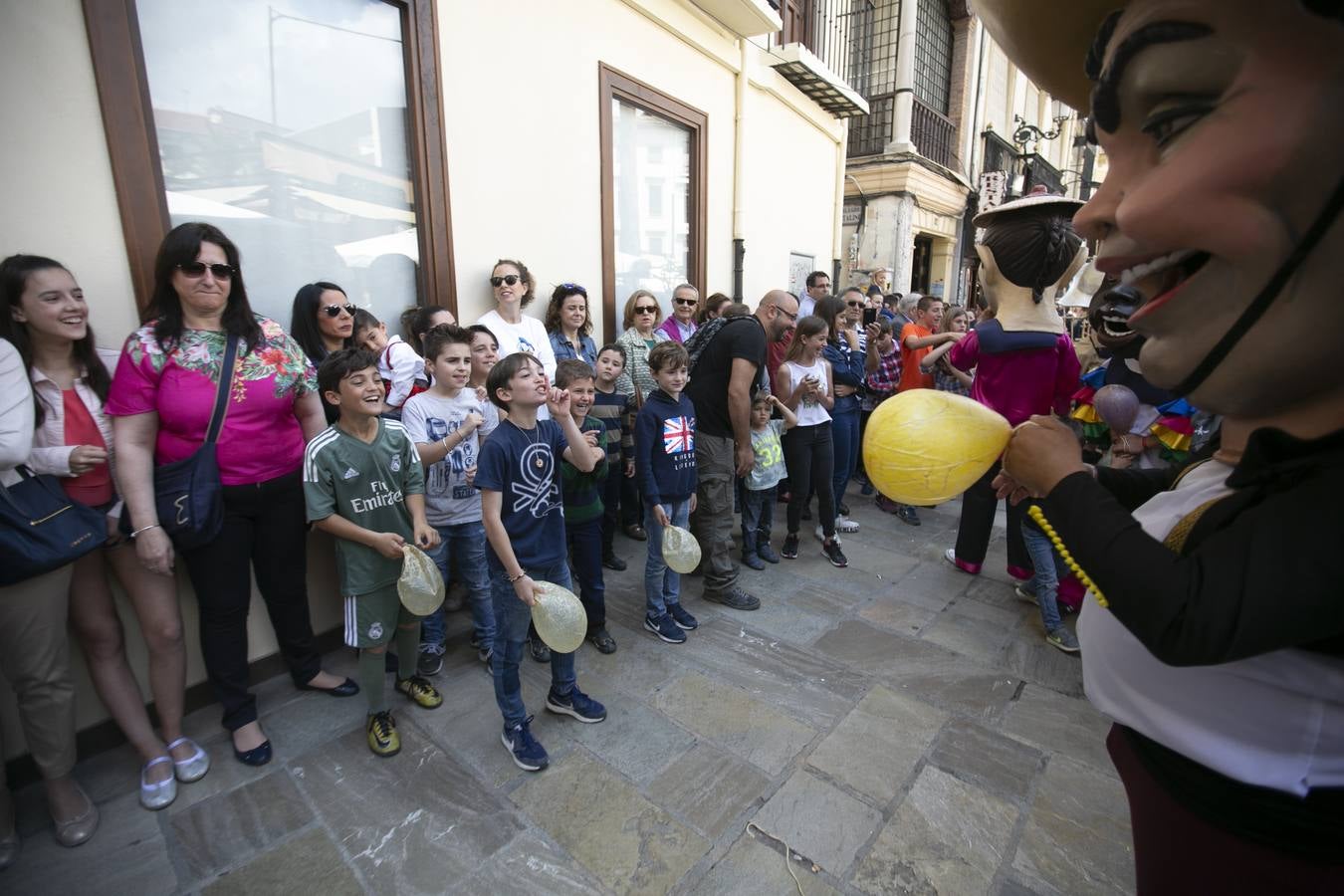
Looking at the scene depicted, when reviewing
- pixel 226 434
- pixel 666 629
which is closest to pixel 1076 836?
pixel 666 629

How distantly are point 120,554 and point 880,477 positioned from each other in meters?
2.72

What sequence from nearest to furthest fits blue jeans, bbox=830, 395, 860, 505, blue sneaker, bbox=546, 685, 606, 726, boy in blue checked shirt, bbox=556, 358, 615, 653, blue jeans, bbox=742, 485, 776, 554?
blue sneaker, bbox=546, 685, 606, 726 → boy in blue checked shirt, bbox=556, 358, 615, 653 → blue jeans, bbox=742, 485, 776, 554 → blue jeans, bbox=830, 395, 860, 505

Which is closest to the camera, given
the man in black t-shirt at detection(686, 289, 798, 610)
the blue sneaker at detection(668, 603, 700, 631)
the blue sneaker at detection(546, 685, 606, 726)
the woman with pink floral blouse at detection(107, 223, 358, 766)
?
the woman with pink floral blouse at detection(107, 223, 358, 766)

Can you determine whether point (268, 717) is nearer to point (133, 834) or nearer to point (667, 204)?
point (133, 834)

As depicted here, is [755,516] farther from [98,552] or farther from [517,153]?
[98,552]

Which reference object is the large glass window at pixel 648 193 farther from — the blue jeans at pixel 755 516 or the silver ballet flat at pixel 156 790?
the silver ballet flat at pixel 156 790

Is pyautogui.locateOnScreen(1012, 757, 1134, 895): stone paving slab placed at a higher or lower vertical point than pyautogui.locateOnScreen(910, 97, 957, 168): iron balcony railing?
lower

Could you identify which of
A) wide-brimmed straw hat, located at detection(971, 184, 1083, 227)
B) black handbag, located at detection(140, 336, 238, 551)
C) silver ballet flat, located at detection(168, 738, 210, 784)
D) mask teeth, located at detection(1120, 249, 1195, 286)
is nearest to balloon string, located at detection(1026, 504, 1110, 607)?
mask teeth, located at detection(1120, 249, 1195, 286)

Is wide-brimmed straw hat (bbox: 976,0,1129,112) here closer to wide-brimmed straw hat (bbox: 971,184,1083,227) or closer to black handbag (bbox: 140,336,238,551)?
wide-brimmed straw hat (bbox: 971,184,1083,227)

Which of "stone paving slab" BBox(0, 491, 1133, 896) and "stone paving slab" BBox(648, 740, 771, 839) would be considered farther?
"stone paving slab" BBox(648, 740, 771, 839)

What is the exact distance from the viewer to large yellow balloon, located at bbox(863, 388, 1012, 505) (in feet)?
4.49

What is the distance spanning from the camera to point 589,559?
3.09 meters

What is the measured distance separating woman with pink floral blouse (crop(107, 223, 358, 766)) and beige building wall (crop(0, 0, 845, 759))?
1.05 feet

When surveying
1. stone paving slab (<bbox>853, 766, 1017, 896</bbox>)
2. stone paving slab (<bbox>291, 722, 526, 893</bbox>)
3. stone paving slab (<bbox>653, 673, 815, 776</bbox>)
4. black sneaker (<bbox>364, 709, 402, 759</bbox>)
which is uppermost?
black sneaker (<bbox>364, 709, 402, 759</bbox>)
